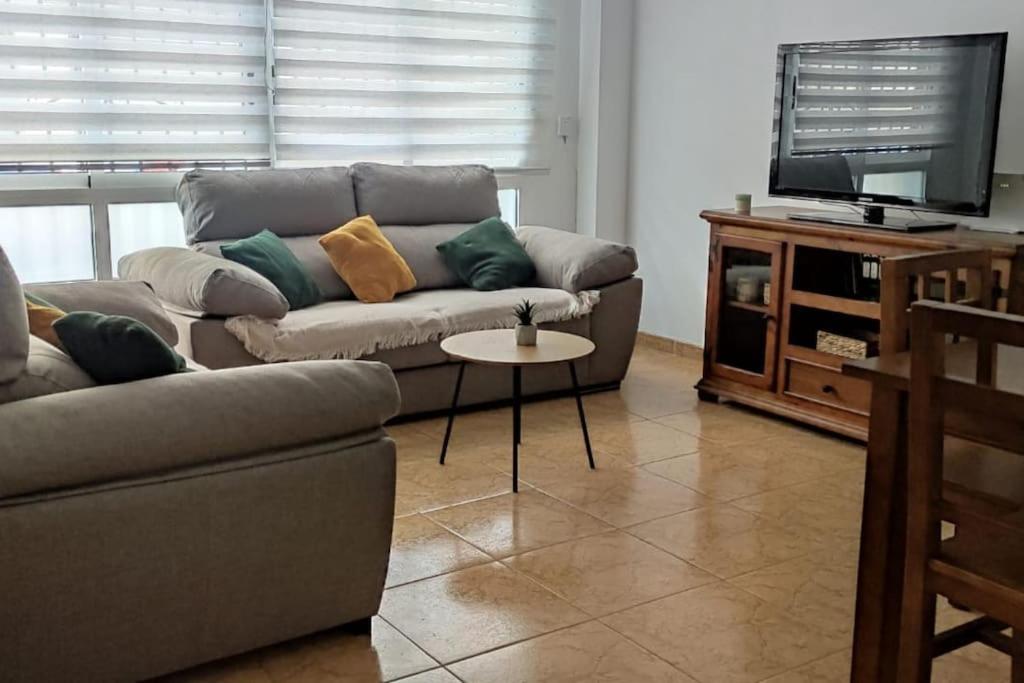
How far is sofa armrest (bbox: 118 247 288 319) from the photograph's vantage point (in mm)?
3811

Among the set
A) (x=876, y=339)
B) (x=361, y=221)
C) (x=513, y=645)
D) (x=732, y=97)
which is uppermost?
(x=732, y=97)

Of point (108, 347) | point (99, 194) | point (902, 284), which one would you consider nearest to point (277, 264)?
point (99, 194)

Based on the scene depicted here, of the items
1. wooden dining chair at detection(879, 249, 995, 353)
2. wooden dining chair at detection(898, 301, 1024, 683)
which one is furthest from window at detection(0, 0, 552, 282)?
wooden dining chair at detection(898, 301, 1024, 683)

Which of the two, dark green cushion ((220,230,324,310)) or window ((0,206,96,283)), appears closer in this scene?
dark green cushion ((220,230,324,310))

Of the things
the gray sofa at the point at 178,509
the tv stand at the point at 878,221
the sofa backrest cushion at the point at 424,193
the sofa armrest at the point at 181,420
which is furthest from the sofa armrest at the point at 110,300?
the tv stand at the point at 878,221

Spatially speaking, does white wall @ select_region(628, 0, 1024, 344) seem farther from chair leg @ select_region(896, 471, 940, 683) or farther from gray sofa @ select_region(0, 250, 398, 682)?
gray sofa @ select_region(0, 250, 398, 682)

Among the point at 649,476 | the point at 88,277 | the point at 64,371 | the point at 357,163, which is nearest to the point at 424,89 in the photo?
the point at 357,163

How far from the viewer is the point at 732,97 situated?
5152mm

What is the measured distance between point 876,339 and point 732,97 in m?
1.66

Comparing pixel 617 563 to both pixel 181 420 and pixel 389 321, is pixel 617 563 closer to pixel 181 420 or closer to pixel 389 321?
pixel 181 420

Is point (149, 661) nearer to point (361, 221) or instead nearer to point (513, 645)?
point (513, 645)

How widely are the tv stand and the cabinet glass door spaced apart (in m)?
0.19

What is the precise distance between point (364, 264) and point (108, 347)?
90.9 inches

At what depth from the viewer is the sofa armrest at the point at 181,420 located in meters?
2.01
